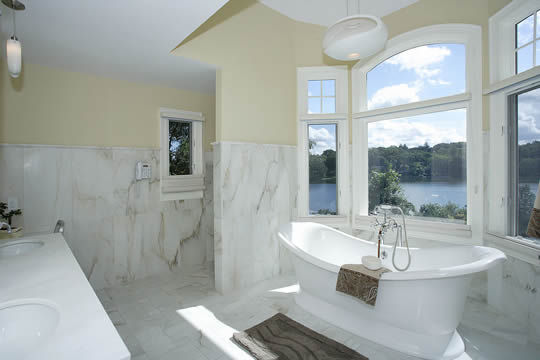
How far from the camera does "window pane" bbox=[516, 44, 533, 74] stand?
7.38ft

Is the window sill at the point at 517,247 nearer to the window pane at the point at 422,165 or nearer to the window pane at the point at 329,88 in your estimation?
the window pane at the point at 422,165

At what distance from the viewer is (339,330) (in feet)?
7.61

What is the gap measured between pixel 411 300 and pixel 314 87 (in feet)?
8.77

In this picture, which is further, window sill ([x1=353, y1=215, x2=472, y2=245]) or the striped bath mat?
window sill ([x1=353, y1=215, x2=472, y2=245])

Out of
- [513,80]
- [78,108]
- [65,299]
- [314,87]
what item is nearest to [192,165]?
[78,108]

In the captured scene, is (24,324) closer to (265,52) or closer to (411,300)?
(411,300)

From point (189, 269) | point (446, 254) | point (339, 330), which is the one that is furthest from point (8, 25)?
point (446, 254)

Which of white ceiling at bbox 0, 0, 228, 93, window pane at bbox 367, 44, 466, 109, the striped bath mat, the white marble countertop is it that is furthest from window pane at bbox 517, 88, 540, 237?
the white marble countertop

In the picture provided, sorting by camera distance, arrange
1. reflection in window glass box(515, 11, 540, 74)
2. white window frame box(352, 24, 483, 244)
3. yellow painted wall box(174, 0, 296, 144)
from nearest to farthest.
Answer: reflection in window glass box(515, 11, 540, 74)
white window frame box(352, 24, 483, 244)
yellow painted wall box(174, 0, 296, 144)

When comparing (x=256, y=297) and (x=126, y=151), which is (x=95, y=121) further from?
(x=256, y=297)

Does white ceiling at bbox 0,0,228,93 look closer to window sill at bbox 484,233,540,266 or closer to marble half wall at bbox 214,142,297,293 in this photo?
marble half wall at bbox 214,142,297,293

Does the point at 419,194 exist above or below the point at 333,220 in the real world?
above

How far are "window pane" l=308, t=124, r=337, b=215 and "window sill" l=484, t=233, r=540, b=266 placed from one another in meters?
1.64

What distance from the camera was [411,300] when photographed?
1960 mm
